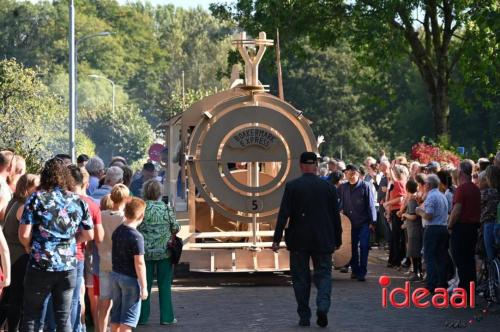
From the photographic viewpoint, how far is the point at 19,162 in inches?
514

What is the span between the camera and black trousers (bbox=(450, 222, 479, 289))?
16.5m

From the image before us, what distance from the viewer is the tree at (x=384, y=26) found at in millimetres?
37750

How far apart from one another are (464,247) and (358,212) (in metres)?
3.67

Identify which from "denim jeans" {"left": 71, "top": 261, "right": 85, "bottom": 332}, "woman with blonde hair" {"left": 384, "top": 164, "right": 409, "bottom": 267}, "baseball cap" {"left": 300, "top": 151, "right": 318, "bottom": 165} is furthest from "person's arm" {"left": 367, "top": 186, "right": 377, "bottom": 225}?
"denim jeans" {"left": 71, "top": 261, "right": 85, "bottom": 332}

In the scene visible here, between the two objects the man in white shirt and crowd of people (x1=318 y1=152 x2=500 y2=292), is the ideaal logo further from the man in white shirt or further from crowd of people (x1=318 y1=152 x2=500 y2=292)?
the man in white shirt

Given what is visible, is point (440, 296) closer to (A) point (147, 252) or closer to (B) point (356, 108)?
(A) point (147, 252)

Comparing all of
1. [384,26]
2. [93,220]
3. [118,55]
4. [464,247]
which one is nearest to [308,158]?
[464,247]

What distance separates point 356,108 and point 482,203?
70.4 m

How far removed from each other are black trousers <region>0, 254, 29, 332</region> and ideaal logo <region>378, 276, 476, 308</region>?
5351 millimetres

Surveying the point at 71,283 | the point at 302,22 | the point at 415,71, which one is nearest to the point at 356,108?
the point at 415,71

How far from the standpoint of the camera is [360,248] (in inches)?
780

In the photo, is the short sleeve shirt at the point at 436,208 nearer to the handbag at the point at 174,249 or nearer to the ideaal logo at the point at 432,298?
the ideaal logo at the point at 432,298

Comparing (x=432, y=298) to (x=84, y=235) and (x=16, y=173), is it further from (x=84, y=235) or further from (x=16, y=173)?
(x=84, y=235)

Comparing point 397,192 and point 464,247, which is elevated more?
point 397,192
